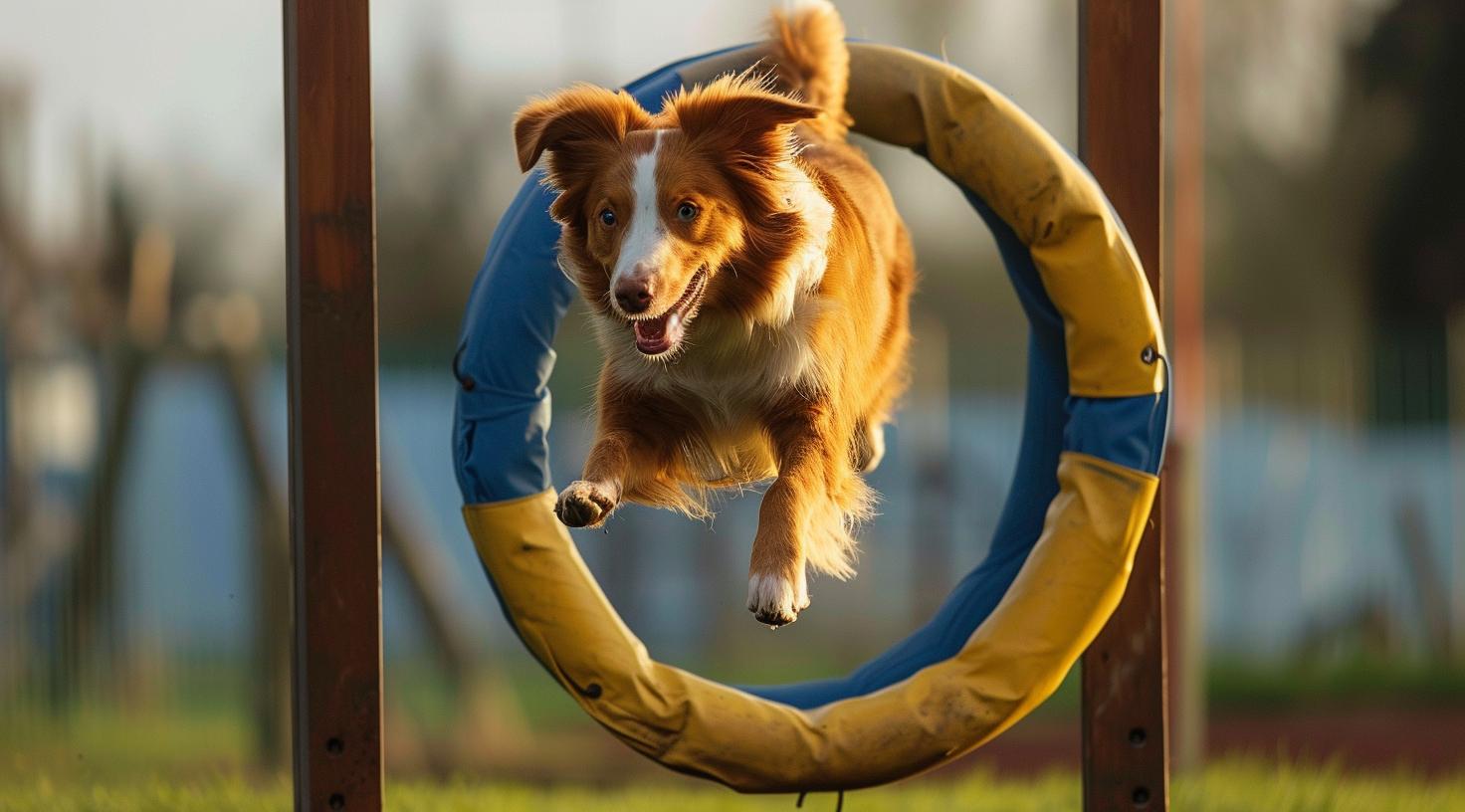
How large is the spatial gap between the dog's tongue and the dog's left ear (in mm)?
375

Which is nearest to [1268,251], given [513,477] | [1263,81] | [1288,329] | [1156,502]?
[1288,329]

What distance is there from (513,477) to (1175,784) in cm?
371

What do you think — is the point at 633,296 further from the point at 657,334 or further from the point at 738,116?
the point at 738,116

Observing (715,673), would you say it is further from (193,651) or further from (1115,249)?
(1115,249)

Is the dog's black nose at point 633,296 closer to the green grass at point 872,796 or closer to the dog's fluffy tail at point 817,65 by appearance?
the dog's fluffy tail at point 817,65

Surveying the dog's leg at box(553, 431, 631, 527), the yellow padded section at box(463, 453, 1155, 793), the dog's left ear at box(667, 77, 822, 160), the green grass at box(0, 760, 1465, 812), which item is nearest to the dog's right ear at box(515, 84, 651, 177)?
the dog's left ear at box(667, 77, 822, 160)

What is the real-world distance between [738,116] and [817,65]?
36.0 inches

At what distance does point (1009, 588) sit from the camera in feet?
12.3

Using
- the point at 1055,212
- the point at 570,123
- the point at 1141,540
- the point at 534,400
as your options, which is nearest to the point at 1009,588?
the point at 1141,540

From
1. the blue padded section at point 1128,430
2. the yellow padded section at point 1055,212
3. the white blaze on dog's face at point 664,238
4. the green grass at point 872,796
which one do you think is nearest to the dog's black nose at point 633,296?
the white blaze on dog's face at point 664,238

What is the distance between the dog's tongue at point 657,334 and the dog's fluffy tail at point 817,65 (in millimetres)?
1138

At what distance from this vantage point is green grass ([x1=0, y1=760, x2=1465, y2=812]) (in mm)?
5523

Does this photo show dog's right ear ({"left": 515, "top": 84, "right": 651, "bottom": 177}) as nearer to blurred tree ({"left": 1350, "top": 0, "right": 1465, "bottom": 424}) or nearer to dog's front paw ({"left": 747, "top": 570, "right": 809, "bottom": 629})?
dog's front paw ({"left": 747, "top": 570, "right": 809, "bottom": 629})

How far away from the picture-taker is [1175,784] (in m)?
6.22
